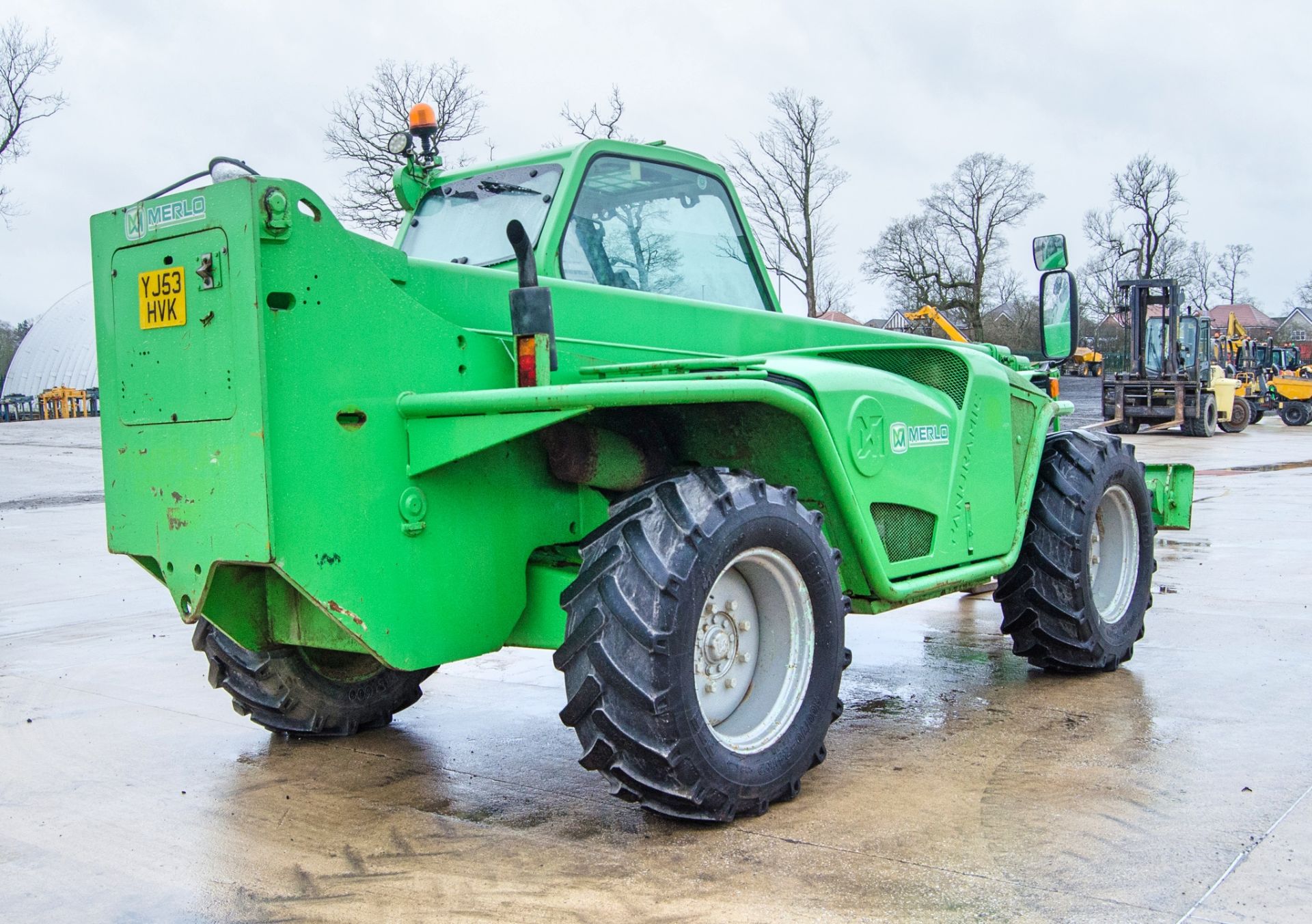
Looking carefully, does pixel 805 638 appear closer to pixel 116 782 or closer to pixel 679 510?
pixel 679 510

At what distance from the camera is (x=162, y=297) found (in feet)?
12.2

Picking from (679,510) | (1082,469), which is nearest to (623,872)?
(679,510)

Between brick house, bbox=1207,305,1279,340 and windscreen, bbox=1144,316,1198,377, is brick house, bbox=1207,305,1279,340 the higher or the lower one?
the higher one

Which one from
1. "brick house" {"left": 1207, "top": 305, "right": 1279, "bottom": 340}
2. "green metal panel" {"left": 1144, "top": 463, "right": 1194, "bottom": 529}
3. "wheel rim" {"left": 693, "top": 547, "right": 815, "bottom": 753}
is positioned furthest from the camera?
"brick house" {"left": 1207, "top": 305, "right": 1279, "bottom": 340}

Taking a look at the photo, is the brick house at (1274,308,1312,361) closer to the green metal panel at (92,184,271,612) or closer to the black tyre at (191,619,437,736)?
the black tyre at (191,619,437,736)

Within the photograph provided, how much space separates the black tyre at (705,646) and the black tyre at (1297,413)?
34049 mm

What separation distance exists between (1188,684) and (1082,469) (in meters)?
1.02

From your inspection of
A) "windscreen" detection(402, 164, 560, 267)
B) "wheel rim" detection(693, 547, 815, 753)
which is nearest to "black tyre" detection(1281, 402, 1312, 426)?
"windscreen" detection(402, 164, 560, 267)

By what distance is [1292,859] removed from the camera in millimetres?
3299

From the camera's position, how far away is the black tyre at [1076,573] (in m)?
5.36

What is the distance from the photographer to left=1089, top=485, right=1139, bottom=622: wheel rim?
5.85 m

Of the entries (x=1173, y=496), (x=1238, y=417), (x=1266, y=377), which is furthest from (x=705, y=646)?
(x=1266, y=377)

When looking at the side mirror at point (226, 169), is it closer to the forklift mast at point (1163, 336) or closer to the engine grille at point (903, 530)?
the engine grille at point (903, 530)

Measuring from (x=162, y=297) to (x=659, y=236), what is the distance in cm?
194
